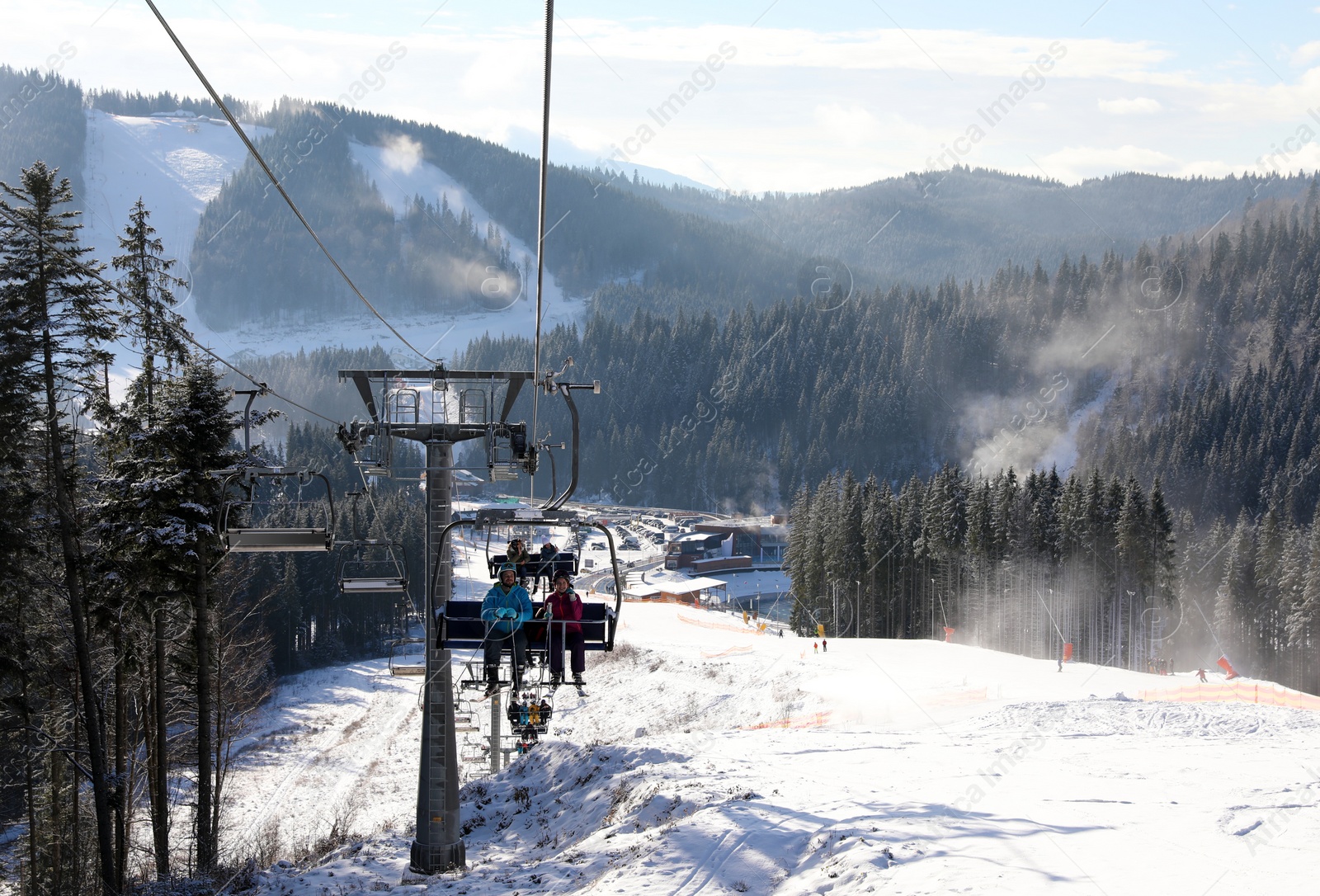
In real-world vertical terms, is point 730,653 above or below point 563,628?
below

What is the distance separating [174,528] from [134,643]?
289 centimetres

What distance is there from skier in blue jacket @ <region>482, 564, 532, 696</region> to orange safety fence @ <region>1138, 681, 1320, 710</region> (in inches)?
937

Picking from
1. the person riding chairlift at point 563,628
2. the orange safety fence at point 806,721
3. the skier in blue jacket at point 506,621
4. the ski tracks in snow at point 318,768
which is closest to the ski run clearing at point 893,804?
the orange safety fence at point 806,721

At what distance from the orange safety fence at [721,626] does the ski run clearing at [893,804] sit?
1964 centimetres

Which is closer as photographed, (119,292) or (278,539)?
(119,292)

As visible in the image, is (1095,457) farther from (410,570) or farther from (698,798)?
(698,798)

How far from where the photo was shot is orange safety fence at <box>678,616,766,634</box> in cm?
5643

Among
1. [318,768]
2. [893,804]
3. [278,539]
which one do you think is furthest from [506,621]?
[318,768]

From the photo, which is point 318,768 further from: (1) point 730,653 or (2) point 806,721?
(2) point 806,721

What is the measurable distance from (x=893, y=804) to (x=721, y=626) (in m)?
46.1

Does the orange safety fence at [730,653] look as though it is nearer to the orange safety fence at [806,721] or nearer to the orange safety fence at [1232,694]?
the orange safety fence at [806,721]

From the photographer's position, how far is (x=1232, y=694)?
98.3ft

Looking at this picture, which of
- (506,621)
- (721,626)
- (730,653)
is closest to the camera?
(506,621)

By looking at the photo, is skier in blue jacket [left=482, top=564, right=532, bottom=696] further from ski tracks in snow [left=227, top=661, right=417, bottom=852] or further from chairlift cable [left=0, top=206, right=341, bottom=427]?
ski tracks in snow [left=227, top=661, right=417, bottom=852]
